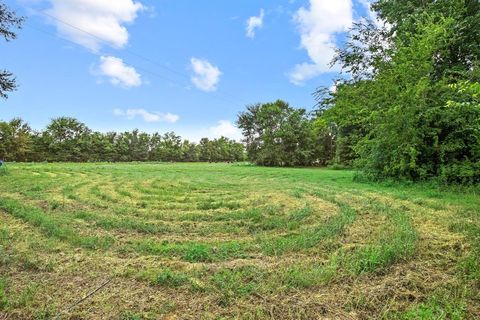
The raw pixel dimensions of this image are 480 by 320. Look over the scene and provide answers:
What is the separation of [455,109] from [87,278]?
11278mm

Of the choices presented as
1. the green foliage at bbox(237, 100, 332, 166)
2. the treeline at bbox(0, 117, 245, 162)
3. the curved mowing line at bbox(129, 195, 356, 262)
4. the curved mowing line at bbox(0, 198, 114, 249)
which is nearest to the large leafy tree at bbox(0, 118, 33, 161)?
the treeline at bbox(0, 117, 245, 162)

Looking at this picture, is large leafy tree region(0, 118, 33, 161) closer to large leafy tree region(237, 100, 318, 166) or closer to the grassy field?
large leafy tree region(237, 100, 318, 166)

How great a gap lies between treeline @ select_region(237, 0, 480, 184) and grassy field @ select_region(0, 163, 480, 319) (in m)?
4.60

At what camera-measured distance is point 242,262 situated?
3949 mm

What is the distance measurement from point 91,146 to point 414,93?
6243 cm

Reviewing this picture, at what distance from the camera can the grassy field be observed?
298 cm

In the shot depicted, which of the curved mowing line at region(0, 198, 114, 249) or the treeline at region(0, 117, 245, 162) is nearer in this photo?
the curved mowing line at region(0, 198, 114, 249)

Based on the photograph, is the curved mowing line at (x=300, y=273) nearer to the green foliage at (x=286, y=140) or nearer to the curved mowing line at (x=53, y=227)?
the curved mowing line at (x=53, y=227)

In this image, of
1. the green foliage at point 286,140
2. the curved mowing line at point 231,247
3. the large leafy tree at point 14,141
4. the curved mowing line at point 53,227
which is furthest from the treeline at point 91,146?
the curved mowing line at point 231,247

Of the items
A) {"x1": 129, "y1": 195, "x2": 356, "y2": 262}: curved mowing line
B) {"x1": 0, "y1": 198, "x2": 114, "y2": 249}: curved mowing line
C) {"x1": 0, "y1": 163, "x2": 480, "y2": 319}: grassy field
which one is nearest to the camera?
{"x1": 0, "y1": 163, "x2": 480, "y2": 319}: grassy field

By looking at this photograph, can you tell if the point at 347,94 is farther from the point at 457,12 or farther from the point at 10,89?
the point at 10,89

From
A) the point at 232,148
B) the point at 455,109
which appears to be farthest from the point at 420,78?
the point at 232,148

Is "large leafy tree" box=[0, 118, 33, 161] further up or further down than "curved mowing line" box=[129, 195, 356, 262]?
further up

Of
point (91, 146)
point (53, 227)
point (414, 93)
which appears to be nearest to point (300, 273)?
point (53, 227)
